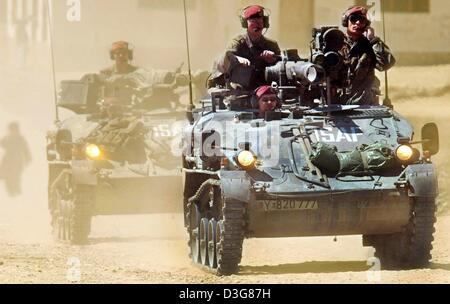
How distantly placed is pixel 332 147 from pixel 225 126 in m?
1.22

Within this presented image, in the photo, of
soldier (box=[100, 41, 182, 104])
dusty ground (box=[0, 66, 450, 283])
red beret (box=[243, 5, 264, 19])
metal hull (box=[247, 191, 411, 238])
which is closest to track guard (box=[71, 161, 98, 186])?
dusty ground (box=[0, 66, 450, 283])

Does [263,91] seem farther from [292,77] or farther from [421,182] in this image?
[421,182]

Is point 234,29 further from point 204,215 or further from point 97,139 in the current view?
point 204,215

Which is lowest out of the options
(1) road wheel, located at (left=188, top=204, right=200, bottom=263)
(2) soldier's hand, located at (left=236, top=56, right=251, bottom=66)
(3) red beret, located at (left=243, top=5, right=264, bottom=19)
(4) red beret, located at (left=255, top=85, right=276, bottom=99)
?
(1) road wheel, located at (left=188, top=204, right=200, bottom=263)

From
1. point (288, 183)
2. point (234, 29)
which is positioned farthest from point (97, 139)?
point (234, 29)

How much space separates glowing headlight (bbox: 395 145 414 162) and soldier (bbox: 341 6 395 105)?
5.44ft

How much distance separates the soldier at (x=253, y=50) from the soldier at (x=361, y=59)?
875 millimetres

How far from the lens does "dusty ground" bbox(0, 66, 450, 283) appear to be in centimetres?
1756

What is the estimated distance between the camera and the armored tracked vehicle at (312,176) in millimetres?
17578

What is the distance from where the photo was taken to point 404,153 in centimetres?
1795

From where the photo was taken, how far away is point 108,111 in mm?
24109

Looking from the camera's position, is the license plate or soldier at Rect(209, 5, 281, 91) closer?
the license plate

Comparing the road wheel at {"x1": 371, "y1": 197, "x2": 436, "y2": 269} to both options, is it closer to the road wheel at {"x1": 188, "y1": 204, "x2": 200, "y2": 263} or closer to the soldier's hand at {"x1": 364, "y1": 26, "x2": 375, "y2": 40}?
the road wheel at {"x1": 188, "y1": 204, "x2": 200, "y2": 263}

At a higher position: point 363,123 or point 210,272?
point 363,123
